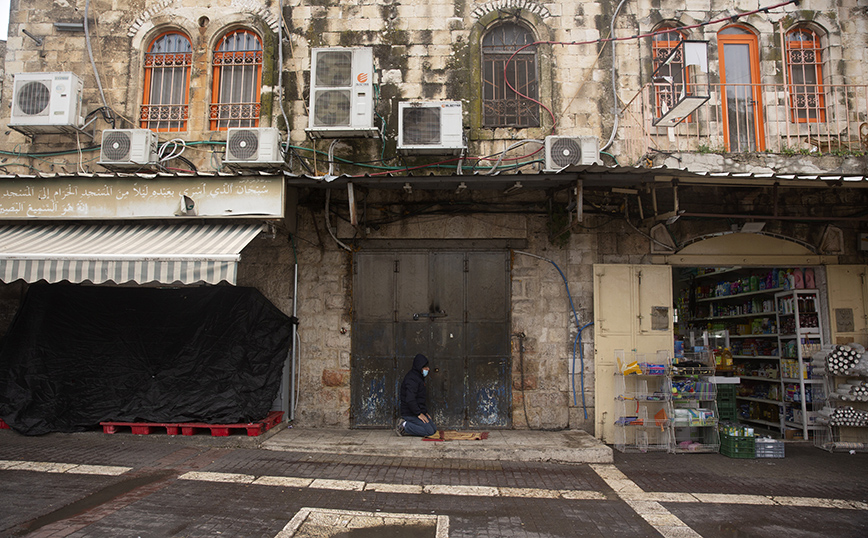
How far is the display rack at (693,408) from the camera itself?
762cm

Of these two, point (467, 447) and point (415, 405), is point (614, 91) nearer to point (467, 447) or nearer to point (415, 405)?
point (415, 405)

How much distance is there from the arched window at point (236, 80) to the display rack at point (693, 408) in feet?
26.5

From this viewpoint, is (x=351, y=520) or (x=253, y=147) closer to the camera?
(x=351, y=520)

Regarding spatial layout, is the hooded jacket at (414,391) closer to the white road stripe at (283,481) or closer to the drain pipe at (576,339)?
the white road stripe at (283,481)

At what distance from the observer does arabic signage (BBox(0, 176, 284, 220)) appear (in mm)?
7523

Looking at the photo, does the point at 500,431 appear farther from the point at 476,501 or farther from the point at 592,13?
the point at 592,13

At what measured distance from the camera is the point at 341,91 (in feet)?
26.5

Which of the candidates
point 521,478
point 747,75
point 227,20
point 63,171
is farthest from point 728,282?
point 63,171

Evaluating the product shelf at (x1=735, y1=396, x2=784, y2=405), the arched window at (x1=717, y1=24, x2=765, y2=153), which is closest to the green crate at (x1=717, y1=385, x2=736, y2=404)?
the product shelf at (x1=735, y1=396, x2=784, y2=405)

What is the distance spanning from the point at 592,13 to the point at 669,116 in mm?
2319

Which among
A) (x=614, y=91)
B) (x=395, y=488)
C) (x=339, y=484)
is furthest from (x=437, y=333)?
(x=614, y=91)

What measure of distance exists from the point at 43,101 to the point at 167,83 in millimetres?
1858

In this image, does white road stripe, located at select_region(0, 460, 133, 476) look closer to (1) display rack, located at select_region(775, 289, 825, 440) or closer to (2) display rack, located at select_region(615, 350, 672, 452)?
(2) display rack, located at select_region(615, 350, 672, 452)

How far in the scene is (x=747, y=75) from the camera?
8.77 meters
